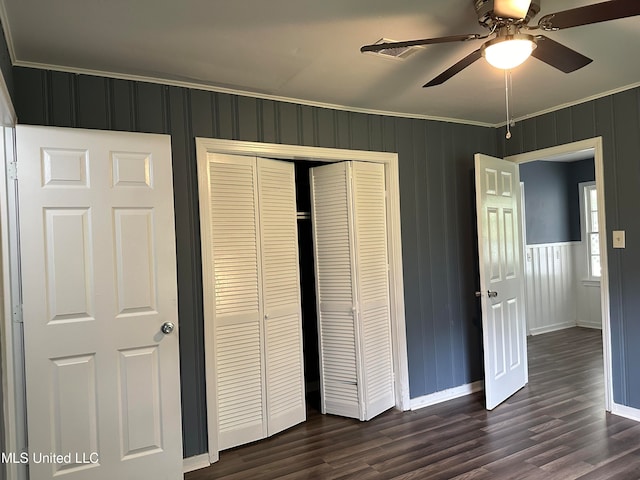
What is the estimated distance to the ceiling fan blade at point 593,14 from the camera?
156 centimetres

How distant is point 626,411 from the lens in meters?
3.39

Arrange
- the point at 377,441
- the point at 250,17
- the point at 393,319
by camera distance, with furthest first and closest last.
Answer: the point at 393,319 → the point at 377,441 → the point at 250,17

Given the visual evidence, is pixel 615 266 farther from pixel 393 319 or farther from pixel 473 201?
pixel 393 319

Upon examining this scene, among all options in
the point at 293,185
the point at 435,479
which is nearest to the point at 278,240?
the point at 293,185

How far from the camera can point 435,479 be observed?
2600mm

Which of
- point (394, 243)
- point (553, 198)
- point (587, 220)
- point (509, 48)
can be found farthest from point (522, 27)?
point (587, 220)

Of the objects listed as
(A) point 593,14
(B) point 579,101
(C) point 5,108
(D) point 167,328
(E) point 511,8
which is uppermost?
(B) point 579,101

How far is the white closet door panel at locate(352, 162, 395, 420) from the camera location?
3484 mm

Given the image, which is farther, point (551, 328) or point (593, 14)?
point (551, 328)

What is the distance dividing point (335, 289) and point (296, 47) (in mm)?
1811

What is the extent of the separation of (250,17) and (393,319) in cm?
246

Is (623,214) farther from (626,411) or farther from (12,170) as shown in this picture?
(12,170)

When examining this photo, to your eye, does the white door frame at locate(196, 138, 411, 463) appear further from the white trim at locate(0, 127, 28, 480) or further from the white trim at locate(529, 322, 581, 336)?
the white trim at locate(529, 322, 581, 336)

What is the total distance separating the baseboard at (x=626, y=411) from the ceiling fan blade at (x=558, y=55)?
2602mm
